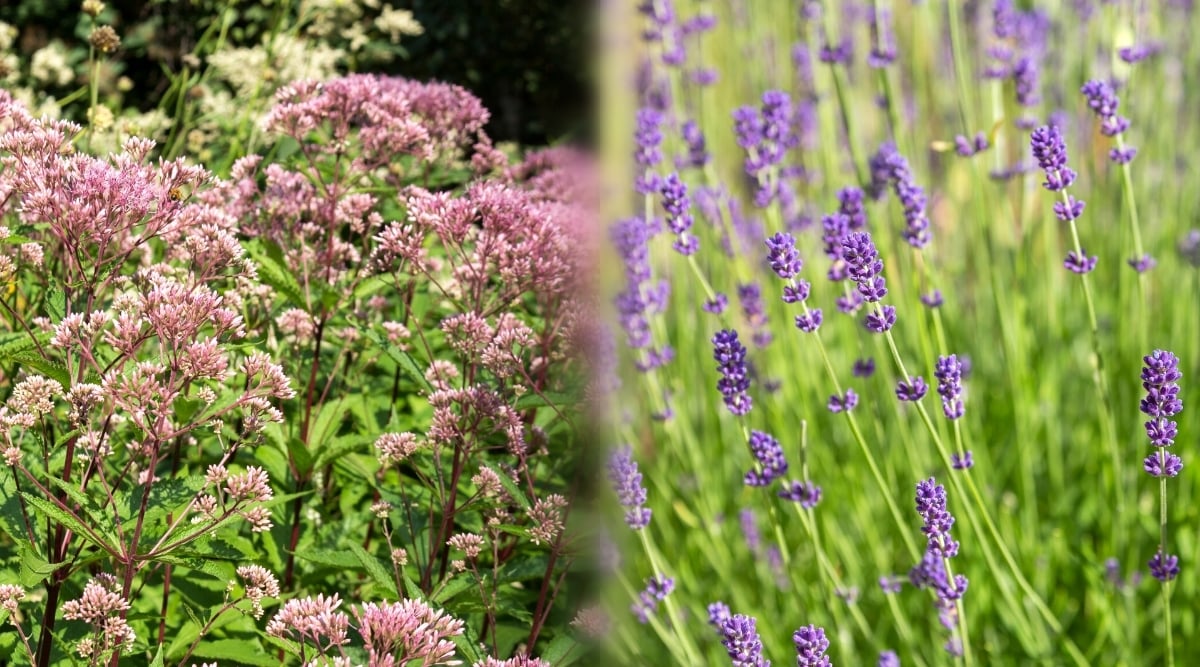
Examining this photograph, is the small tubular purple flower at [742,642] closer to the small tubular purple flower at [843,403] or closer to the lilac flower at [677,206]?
the small tubular purple flower at [843,403]

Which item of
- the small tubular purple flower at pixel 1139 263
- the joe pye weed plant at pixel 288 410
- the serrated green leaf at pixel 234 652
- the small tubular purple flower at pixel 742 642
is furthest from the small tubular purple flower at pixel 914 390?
the serrated green leaf at pixel 234 652

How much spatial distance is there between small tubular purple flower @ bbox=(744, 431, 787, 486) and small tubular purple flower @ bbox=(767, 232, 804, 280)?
0.32 m

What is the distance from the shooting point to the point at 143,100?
428 cm

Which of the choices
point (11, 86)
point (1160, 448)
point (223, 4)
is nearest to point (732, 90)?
point (223, 4)

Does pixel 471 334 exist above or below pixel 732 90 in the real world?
below

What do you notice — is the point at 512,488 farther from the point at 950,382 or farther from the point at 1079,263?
the point at 1079,263

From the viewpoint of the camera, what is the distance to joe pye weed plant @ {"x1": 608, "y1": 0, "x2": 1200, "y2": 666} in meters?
1.78

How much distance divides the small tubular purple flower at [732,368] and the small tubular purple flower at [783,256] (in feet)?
0.53

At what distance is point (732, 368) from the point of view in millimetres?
1573

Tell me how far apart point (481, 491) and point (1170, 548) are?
167 centimetres

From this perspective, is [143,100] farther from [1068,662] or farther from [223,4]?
[1068,662]

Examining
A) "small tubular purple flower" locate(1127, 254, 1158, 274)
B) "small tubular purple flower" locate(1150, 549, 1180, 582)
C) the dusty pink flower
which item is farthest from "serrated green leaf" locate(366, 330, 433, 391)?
"small tubular purple flower" locate(1127, 254, 1158, 274)

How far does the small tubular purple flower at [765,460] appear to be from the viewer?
5.36ft

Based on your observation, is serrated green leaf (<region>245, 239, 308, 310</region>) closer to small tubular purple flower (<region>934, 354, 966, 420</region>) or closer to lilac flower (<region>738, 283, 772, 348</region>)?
lilac flower (<region>738, 283, 772, 348</region>)
